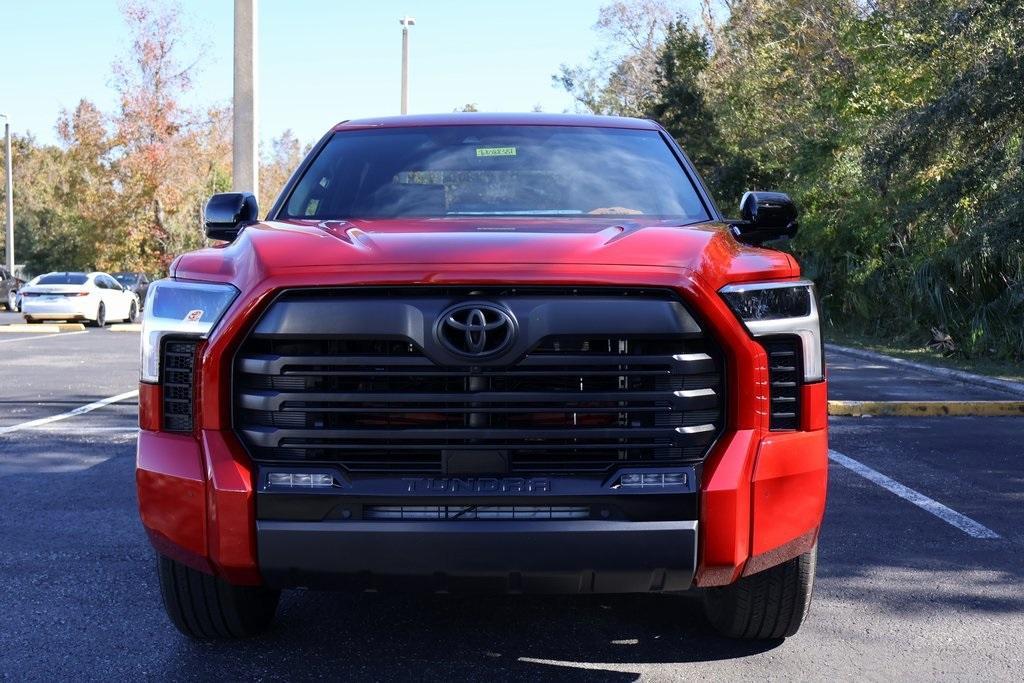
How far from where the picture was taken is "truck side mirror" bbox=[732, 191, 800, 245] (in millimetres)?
4758

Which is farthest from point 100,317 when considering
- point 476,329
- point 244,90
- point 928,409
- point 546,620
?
point 476,329

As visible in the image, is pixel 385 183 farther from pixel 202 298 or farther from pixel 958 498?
pixel 958 498

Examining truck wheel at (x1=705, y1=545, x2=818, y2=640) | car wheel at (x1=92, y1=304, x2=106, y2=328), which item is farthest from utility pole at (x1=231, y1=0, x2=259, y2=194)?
car wheel at (x1=92, y1=304, x2=106, y2=328)

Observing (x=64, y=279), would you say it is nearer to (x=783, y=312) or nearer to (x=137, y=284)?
(x=137, y=284)

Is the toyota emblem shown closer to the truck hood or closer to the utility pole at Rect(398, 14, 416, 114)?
the truck hood

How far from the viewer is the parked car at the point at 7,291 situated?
4254 centimetres

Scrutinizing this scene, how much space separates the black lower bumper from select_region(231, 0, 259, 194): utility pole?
10537 mm

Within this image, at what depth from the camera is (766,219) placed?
188 inches

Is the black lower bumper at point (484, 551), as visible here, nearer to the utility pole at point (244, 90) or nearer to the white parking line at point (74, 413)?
the white parking line at point (74, 413)

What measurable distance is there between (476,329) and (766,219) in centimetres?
168

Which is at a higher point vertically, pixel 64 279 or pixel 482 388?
pixel 482 388

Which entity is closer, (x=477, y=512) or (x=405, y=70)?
(x=477, y=512)

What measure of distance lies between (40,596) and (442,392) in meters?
2.26

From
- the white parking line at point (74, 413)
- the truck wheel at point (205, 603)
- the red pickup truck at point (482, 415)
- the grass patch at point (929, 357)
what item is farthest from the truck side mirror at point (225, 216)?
the grass patch at point (929, 357)
